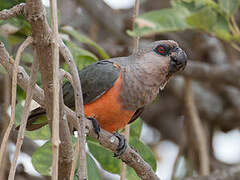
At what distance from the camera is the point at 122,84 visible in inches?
94.5

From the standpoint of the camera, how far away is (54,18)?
3.99 feet

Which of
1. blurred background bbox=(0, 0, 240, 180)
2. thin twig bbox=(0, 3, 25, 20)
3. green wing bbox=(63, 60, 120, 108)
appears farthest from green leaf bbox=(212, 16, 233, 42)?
thin twig bbox=(0, 3, 25, 20)

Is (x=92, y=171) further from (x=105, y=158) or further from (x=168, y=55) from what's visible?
(x=168, y=55)

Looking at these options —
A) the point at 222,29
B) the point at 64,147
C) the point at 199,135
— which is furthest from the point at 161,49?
the point at 199,135

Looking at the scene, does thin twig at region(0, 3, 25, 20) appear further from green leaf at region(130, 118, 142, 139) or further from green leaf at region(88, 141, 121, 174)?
green leaf at region(130, 118, 142, 139)

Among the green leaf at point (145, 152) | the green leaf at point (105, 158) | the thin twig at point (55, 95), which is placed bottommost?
the green leaf at point (105, 158)

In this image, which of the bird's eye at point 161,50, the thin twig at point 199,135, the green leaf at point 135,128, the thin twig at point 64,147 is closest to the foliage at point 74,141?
the green leaf at point 135,128

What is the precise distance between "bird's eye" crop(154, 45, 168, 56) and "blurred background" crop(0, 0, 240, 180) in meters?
0.34

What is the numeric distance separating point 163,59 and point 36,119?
0.74m

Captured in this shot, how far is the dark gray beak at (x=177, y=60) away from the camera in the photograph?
7.69ft

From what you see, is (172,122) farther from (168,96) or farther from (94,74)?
(94,74)

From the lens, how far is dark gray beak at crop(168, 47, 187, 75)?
7.69 feet

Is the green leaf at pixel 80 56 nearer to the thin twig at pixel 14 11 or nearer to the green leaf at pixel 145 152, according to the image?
the green leaf at pixel 145 152

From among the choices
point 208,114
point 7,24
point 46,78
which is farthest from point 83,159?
point 208,114
